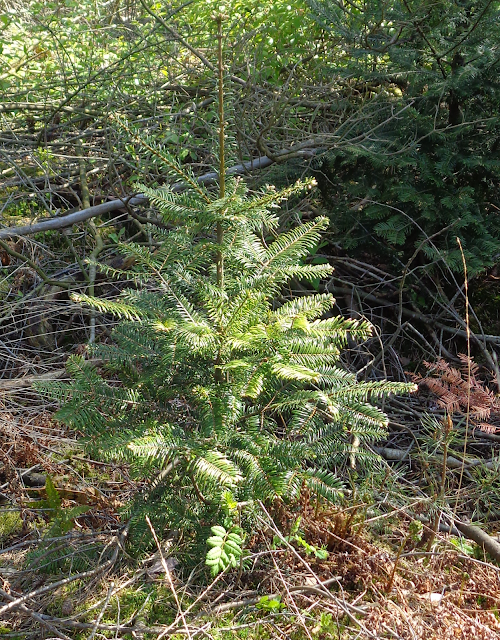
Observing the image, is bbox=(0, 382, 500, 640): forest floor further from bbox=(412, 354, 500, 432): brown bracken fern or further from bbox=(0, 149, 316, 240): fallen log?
bbox=(0, 149, 316, 240): fallen log

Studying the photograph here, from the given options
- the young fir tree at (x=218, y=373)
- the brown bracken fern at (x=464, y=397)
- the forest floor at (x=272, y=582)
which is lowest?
the forest floor at (x=272, y=582)

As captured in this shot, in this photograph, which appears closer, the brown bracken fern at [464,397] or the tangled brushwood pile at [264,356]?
the tangled brushwood pile at [264,356]

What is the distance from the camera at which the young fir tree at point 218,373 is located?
2109mm

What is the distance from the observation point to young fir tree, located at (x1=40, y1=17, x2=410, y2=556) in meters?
2.11

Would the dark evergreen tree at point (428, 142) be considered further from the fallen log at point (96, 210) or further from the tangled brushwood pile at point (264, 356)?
the fallen log at point (96, 210)

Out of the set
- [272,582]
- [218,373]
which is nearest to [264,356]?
[218,373]

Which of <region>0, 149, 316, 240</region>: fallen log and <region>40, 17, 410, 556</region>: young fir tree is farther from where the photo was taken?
<region>0, 149, 316, 240</region>: fallen log

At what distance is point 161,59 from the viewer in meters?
5.62

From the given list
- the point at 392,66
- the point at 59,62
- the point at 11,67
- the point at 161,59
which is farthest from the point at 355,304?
the point at 11,67

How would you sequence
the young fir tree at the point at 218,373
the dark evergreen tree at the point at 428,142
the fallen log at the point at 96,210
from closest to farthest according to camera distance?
the young fir tree at the point at 218,373
the dark evergreen tree at the point at 428,142
the fallen log at the point at 96,210

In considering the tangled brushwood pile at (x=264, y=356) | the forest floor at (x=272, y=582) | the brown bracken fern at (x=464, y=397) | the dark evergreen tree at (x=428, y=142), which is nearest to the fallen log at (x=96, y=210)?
the tangled brushwood pile at (x=264, y=356)

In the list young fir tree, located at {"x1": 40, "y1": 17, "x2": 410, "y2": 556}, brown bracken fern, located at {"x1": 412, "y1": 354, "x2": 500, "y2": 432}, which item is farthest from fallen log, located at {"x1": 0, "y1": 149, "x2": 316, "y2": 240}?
young fir tree, located at {"x1": 40, "y1": 17, "x2": 410, "y2": 556}

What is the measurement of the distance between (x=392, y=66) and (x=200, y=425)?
3052mm

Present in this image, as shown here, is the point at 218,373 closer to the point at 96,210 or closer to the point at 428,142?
the point at 428,142
